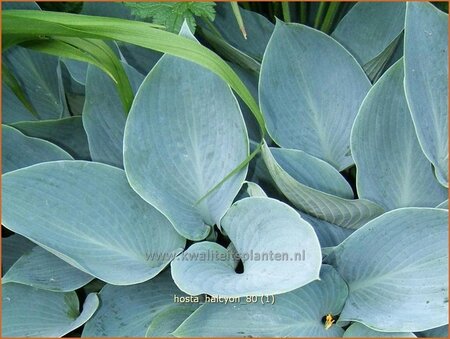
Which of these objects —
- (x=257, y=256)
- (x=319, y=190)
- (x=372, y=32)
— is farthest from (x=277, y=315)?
(x=372, y=32)

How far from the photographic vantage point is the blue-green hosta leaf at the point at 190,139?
803mm

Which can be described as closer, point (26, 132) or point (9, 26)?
point (9, 26)

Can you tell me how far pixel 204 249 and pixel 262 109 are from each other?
0.23 meters

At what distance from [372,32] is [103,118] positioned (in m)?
0.44

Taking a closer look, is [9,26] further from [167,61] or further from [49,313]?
[49,313]

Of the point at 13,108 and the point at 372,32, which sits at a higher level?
the point at 372,32

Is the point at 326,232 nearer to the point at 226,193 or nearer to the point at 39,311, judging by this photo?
the point at 226,193

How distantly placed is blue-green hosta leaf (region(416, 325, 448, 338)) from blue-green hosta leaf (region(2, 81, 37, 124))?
0.64 m

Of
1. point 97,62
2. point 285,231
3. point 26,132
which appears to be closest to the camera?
point 285,231

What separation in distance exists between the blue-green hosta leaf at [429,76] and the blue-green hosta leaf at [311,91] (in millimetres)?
108

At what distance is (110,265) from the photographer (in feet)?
2.54

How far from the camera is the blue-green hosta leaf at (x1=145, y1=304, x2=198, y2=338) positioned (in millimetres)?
771

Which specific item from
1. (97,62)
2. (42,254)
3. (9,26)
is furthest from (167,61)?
(42,254)

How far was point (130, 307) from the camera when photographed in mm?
813
